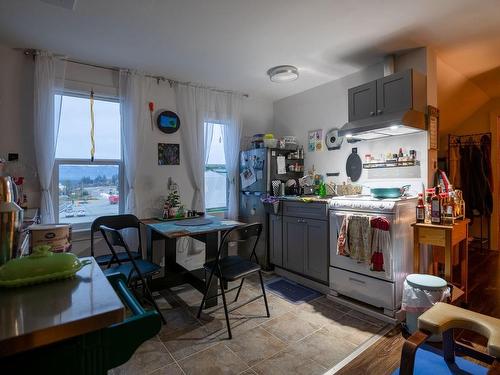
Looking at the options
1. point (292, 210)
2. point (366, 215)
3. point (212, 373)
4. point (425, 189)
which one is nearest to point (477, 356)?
point (366, 215)

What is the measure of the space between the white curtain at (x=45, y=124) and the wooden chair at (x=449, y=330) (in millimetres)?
3131

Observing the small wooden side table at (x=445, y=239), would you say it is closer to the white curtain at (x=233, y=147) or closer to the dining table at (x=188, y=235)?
the dining table at (x=188, y=235)

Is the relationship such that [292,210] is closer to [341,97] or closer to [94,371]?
[341,97]

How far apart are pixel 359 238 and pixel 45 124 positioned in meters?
3.25

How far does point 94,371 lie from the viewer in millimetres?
697

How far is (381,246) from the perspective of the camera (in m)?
2.40

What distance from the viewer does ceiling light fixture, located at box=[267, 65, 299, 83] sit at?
3125 millimetres

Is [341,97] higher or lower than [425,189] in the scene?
higher

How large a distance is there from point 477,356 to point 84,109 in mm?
3838

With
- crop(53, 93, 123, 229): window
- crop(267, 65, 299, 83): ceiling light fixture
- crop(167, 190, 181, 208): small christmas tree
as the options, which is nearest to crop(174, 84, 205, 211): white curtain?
crop(167, 190, 181, 208): small christmas tree

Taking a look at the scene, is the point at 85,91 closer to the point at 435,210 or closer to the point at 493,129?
the point at 435,210

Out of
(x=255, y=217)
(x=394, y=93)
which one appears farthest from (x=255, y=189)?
(x=394, y=93)

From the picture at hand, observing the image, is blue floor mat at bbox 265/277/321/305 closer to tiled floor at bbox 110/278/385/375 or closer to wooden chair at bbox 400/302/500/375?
tiled floor at bbox 110/278/385/375

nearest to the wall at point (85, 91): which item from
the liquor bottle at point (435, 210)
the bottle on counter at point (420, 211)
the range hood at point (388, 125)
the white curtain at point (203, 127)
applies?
the white curtain at point (203, 127)
